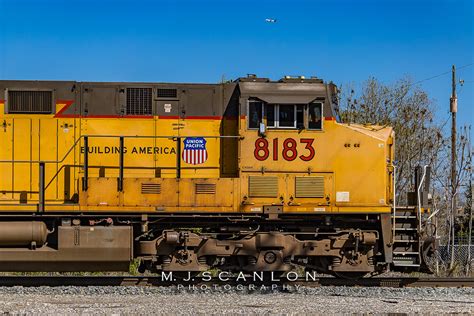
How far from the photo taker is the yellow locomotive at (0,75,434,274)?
12.6m

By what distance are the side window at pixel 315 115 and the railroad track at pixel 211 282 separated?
9.66 ft

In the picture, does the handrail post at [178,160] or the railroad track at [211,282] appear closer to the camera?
the handrail post at [178,160]

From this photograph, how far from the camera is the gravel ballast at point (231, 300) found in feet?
31.7

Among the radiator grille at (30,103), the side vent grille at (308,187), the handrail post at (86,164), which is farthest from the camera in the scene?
the radiator grille at (30,103)

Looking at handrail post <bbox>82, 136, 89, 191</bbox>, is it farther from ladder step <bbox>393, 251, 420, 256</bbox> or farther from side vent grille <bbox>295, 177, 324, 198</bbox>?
ladder step <bbox>393, 251, 420, 256</bbox>

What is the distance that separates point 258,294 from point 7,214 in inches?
191

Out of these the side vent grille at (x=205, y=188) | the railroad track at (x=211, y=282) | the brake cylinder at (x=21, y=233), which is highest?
the side vent grille at (x=205, y=188)

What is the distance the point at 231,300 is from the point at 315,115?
3.89 m

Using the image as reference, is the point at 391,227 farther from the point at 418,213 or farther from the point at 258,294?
the point at 258,294

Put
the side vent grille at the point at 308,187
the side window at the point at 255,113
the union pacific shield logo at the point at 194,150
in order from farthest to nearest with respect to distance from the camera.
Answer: the union pacific shield logo at the point at 194,150
the side window at the point at 255,113
the side vent grille at the point at 308,187

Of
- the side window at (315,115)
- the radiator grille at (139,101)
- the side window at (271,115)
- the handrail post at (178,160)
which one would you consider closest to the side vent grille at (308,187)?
the side window at (315,115)

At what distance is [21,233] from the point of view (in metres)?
12.5

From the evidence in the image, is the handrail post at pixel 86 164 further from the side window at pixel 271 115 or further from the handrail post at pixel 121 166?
the side window at pixel 271 115

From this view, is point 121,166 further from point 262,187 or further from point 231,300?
point 231,300
